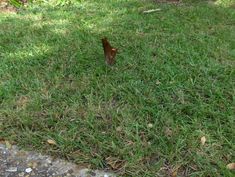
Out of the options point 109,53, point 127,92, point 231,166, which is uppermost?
point 109,53

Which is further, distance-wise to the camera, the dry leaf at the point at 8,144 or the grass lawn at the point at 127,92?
the dry leaf at the point at 8,144

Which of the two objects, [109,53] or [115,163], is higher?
[109,53]

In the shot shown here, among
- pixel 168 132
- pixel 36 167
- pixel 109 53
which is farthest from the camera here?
pixel 109 53

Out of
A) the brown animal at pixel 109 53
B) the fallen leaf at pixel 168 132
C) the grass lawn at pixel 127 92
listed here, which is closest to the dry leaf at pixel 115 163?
the grass lawn at pixel 127 92

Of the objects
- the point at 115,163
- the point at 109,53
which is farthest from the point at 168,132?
the point at 109,53

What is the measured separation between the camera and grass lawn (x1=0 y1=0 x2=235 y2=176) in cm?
233

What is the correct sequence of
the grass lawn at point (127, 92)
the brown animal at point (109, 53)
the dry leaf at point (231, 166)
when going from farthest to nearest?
the brown animal at point (109, 53), the grass lawn at point (127, 92), the dry leaf at point (231, 166)

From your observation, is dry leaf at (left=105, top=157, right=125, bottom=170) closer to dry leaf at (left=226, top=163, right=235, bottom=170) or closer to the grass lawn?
the grass lawn

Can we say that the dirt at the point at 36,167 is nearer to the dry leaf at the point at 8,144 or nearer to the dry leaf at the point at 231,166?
the dry leaf at the point at 8,144

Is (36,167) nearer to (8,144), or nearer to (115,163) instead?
(8,144)

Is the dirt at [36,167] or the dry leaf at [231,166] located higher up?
the dirt at [36,167]

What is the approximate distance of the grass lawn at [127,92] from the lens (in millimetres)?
2328

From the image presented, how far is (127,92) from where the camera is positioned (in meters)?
2.91

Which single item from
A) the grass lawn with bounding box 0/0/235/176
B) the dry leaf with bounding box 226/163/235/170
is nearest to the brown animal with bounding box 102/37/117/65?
the grass lawn with bounding box 0/0/235/176
